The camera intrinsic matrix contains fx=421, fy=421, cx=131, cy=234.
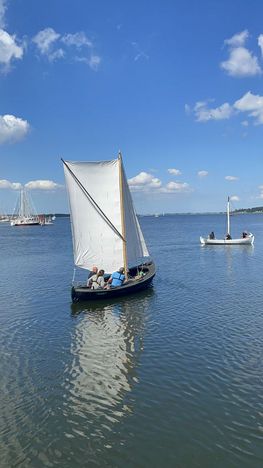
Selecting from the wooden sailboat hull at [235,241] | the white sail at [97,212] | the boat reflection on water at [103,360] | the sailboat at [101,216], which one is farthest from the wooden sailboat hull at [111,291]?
the wooden sailboat hull at [235,241]

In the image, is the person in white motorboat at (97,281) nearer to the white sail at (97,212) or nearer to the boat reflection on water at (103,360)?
the boat reflection on water at (103,360)

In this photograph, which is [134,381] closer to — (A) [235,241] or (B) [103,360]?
(B) [103,360]

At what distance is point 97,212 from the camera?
33719 millimetres

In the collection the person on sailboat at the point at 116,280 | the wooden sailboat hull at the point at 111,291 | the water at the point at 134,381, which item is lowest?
the water at the point at 134,381

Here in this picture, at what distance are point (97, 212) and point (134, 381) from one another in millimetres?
18662

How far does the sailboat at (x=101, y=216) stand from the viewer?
108ft

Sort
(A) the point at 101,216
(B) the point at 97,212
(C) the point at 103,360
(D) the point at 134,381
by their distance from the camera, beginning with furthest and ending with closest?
(A) the point at 101,216, (B) the point at 97,212, (C) the point at 103,360, (D) the point at 134,381

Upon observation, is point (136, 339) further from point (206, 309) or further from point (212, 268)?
point (212, 268)

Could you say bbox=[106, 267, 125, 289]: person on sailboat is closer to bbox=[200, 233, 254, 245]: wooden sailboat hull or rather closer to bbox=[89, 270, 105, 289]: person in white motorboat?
bbox=[89, 270, 105, 289]: person in white motorboat

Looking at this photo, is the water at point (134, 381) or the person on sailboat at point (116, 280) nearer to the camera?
the water at point (134, 381)

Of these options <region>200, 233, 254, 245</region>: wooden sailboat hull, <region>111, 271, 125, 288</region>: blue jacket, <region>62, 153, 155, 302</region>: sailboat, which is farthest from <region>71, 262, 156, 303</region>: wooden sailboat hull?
<region>200, 233, 254, 245</region>: wooden sailboat hull

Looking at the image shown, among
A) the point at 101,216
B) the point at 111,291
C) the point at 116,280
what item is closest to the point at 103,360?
the point at 111,291

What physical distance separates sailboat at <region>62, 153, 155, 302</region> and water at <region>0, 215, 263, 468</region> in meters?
3.57

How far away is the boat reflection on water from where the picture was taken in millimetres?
14625
